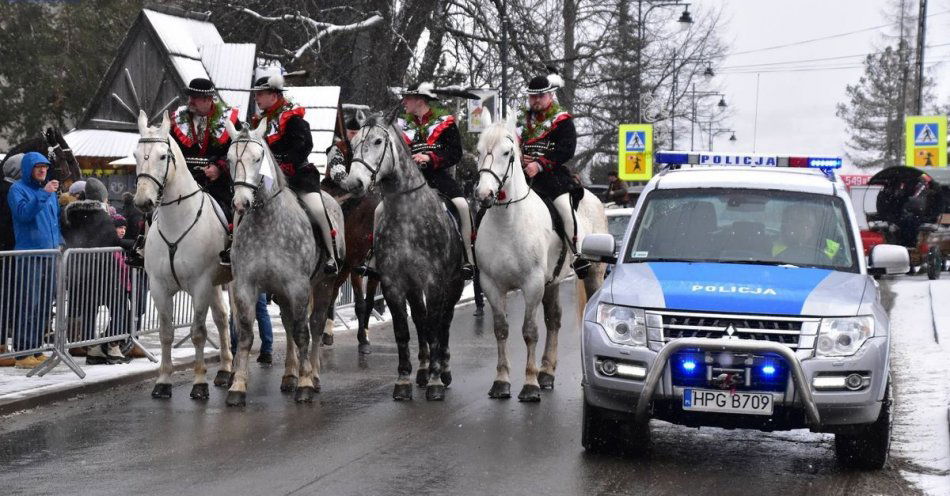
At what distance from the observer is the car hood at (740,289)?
833cm

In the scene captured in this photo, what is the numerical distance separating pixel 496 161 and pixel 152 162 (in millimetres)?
2891

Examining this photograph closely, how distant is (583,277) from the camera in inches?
512

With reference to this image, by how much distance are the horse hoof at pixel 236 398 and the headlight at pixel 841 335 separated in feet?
17.2

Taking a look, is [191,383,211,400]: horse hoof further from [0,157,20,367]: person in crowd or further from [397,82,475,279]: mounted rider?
[397,82,475,279]: mounted rider

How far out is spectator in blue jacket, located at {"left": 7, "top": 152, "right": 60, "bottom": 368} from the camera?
42.1ft

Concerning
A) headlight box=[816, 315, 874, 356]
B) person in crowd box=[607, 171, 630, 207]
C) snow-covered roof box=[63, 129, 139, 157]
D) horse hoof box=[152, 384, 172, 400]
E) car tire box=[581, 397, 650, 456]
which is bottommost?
horse hoof box=[152, 384, 172, 400]

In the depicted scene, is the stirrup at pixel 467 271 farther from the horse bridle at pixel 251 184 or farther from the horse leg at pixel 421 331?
the horse bridle at pixel 251 184

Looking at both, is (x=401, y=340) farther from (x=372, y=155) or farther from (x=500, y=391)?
(x=372, y=155)

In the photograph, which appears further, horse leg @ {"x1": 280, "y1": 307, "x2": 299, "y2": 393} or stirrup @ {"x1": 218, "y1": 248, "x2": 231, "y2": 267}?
horse leg @ {"x1": 280, "y1": 307, "x2": 299, "y2": 393}

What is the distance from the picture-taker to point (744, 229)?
383 inches

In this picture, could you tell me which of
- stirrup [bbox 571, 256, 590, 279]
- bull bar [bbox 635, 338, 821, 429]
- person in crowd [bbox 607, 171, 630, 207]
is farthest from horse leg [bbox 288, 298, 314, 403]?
person in crowd [bbox 607, 171, 630, 207]

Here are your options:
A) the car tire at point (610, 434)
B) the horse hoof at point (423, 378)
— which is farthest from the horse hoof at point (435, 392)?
the car tire at point (610, 434)

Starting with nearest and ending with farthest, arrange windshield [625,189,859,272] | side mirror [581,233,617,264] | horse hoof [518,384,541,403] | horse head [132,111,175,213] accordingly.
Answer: windshield [625,189,859,272] → side mirror [581,233,617,264] → horse head [132,111,175,213] → horse hoof [518,384,541,403]

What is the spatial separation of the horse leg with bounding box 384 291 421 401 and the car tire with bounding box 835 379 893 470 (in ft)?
13.5
